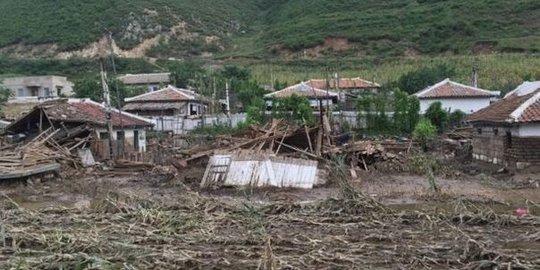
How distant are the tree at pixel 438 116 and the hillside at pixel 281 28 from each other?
3044 centimetres

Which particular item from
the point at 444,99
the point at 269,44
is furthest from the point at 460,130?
the point at 269,44

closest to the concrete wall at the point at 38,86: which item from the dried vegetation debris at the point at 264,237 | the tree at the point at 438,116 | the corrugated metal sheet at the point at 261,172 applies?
the tree at the point at 438,116

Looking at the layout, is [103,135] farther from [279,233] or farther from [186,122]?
[279,233]

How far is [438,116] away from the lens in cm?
3572

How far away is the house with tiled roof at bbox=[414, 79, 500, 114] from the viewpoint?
4019 cm

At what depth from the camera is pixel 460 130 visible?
3456 centimetres

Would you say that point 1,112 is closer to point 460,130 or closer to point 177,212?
point 460,130

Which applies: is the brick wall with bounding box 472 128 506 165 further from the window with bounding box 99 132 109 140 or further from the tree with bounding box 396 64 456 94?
the tree with bounding box 396 64 456 94

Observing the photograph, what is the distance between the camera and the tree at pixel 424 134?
31.1m

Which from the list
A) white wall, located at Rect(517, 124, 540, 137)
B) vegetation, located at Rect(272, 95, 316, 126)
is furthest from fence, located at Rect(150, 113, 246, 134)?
white wall, located at Rect(517, 124, 540, 137)

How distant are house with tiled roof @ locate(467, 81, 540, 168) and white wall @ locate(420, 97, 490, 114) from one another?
44.3 feet

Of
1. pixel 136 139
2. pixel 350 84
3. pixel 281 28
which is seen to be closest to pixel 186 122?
pixel 136 139

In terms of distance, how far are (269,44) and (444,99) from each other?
3645cm

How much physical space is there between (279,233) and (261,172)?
828 centimetres
